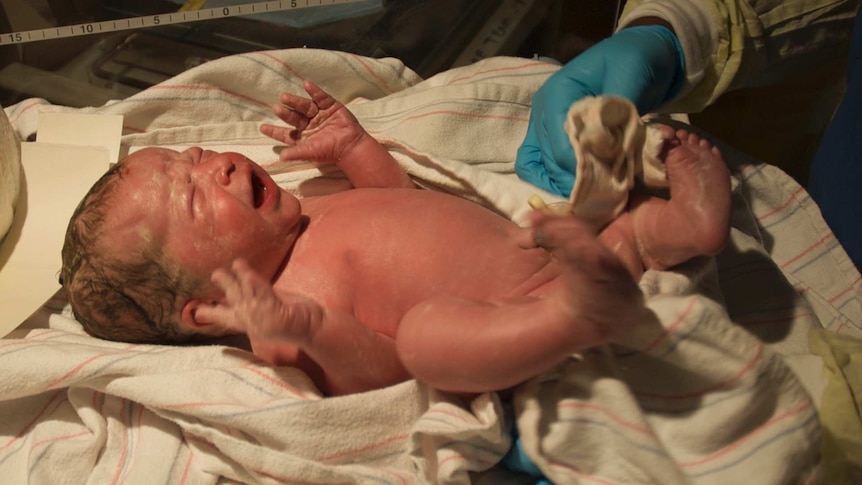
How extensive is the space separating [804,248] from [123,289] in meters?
0.97

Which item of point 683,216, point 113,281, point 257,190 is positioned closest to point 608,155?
point 683,216

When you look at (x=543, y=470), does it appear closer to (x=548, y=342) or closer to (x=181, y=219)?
(x=548, y=342)

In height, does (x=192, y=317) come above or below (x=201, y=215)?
below

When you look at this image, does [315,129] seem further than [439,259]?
Yes

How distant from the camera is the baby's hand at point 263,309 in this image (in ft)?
2.31

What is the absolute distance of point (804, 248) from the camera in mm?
1040

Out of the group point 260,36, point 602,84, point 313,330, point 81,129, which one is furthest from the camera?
point 260,36

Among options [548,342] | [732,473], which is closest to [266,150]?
[548,342]

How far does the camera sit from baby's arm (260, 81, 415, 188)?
3.36 feet

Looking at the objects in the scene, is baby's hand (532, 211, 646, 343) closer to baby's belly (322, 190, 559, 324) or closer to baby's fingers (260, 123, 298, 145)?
baby's belly (322, 190, 559, 324)

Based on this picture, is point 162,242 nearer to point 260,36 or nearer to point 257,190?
point 257,190

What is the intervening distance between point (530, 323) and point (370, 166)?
44cm

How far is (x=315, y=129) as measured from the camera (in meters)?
1.06

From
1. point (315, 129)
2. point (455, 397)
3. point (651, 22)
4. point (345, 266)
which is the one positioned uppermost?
point (651, 22)
